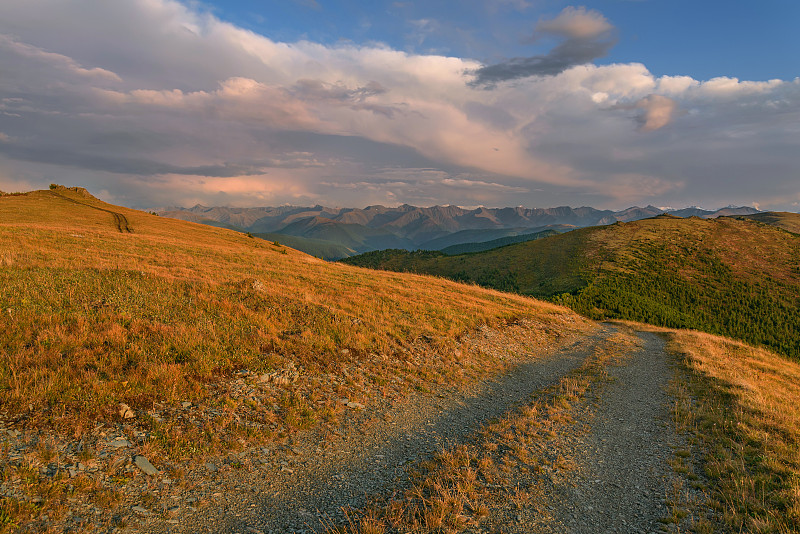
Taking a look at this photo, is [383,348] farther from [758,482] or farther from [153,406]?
[758,482]

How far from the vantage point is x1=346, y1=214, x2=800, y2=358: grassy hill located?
171ft

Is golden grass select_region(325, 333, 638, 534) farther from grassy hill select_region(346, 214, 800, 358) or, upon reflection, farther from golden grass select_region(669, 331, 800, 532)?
grassy hill select_region(346, 214, 800, 358)

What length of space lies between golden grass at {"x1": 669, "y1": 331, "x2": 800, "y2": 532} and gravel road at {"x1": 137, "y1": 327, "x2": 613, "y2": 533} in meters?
6.08

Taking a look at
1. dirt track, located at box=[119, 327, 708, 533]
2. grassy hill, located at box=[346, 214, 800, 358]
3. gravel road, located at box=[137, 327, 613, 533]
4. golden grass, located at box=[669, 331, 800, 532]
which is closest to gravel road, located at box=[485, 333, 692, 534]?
dirt track, located at box=[119, 327, 708, 533]

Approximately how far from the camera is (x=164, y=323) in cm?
1375

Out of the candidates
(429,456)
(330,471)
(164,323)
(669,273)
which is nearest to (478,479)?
(429,456)

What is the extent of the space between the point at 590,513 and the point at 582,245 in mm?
86518

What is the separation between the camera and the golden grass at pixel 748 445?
23.6ft

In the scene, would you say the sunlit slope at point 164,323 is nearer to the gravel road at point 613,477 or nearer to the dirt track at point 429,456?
the dirt track at point 429,456

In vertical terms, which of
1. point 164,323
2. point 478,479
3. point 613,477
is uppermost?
point 164,323

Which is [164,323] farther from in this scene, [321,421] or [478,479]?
[478,479]

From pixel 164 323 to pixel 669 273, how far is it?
279 ft

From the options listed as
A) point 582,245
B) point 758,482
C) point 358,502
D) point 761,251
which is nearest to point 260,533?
point 358,502

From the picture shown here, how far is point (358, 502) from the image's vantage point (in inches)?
295
